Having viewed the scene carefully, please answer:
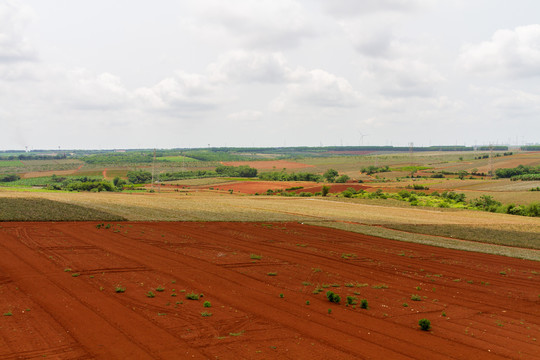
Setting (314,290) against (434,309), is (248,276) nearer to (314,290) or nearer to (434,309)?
(314,290)

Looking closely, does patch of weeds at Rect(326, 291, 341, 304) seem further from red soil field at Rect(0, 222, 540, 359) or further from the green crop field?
the green crop field

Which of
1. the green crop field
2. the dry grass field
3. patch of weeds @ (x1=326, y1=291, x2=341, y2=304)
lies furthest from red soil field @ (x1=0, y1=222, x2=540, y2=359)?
the dry grass field

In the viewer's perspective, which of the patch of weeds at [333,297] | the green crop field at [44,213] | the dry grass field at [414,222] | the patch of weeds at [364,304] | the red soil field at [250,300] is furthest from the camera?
the dry grass field at [414,222]

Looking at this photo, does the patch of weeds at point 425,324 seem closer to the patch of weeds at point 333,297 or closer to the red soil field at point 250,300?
the red soil field at point 250,300

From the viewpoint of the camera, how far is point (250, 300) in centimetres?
1953

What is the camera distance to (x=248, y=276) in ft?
78.1

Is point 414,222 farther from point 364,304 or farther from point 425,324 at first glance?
point 425,324

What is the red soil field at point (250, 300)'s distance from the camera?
14.4 m

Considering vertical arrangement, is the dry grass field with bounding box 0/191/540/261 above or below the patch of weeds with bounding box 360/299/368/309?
below

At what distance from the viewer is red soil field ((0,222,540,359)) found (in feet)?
47.4

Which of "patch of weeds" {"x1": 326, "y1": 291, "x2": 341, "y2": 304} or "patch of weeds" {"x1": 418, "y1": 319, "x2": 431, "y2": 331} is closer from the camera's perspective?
"patch of weeds" {"x1": 418, "y1": 319, "x2": 431, "y2": 331}

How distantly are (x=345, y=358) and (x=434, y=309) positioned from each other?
757 centimetres

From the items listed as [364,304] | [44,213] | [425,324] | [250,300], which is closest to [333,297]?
[364,304]

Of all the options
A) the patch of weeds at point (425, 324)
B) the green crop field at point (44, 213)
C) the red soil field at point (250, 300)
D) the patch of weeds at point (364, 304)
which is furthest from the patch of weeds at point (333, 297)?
the green crop field at point (44, 213)
